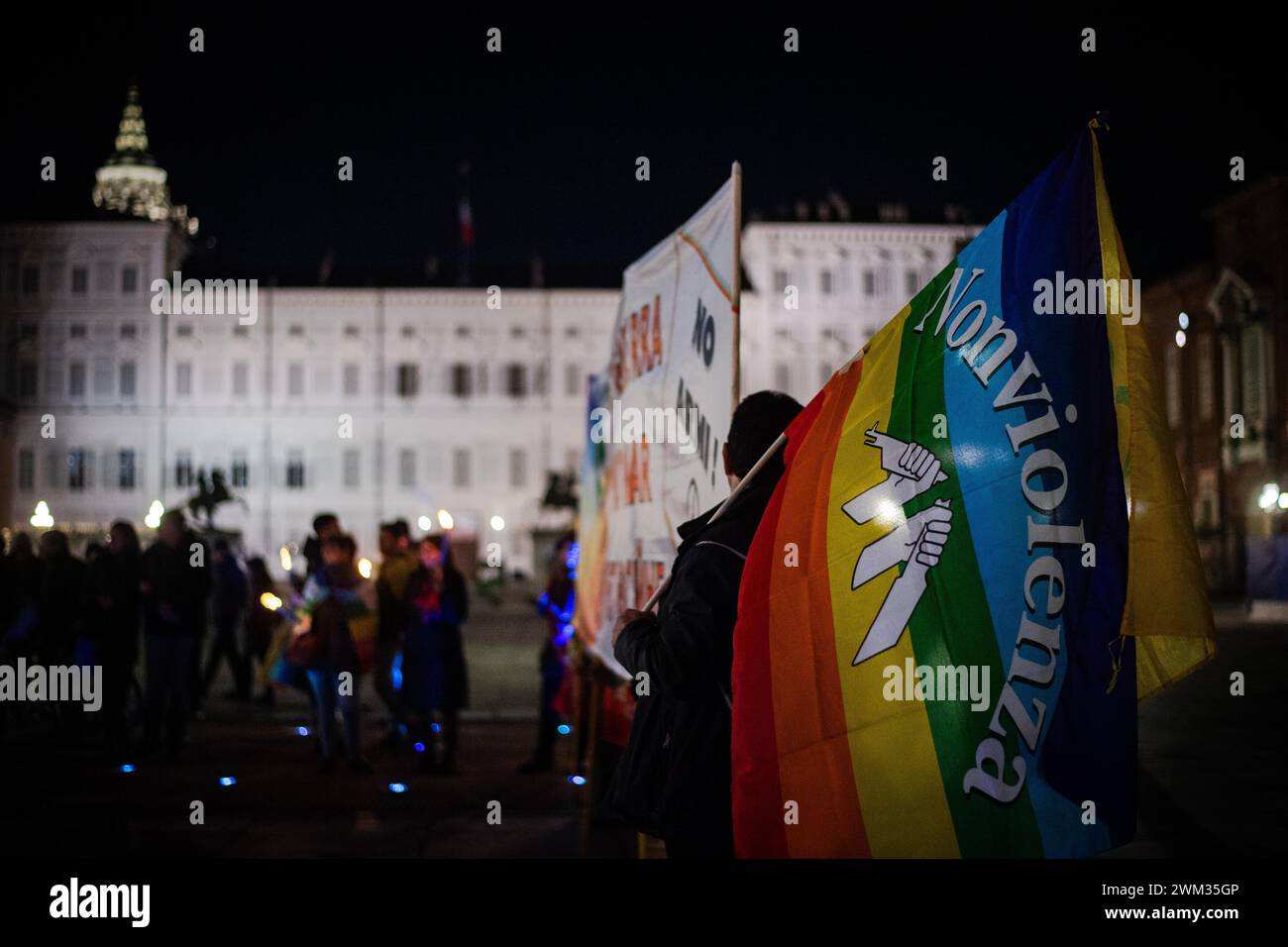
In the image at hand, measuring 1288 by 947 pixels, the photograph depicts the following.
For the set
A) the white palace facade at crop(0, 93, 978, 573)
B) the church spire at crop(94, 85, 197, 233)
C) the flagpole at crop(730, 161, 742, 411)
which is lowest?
the flagpole at crop(730, 161, 742, 411)

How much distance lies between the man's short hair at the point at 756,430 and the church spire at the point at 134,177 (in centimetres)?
7107

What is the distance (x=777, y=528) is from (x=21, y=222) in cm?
7066

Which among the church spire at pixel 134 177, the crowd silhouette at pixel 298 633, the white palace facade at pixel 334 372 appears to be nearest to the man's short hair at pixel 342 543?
the crowd silhouette at pixel 298 633

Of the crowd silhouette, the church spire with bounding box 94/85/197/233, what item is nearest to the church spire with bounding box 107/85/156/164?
the church spire with bounding box 94/85/197/233

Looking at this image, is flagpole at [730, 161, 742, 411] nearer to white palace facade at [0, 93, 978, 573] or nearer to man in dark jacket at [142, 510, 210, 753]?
man in dark jacket at [142, 510, 210, 753]

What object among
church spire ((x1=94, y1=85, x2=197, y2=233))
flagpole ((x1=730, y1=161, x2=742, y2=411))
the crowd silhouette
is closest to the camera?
flagpole ((x1=730, y1=161, x2=742, y2=411))

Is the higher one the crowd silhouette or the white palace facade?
the white palace facade

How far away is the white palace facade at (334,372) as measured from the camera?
220 feet

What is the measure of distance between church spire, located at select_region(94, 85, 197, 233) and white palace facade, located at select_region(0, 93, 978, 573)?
69 cm

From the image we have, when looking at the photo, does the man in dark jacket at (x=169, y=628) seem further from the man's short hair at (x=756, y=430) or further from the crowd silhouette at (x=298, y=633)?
the man's short hair at (x=756, y=430)

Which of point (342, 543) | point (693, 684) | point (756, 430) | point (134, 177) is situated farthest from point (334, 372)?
point (693, 684)

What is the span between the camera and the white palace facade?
67000mm
